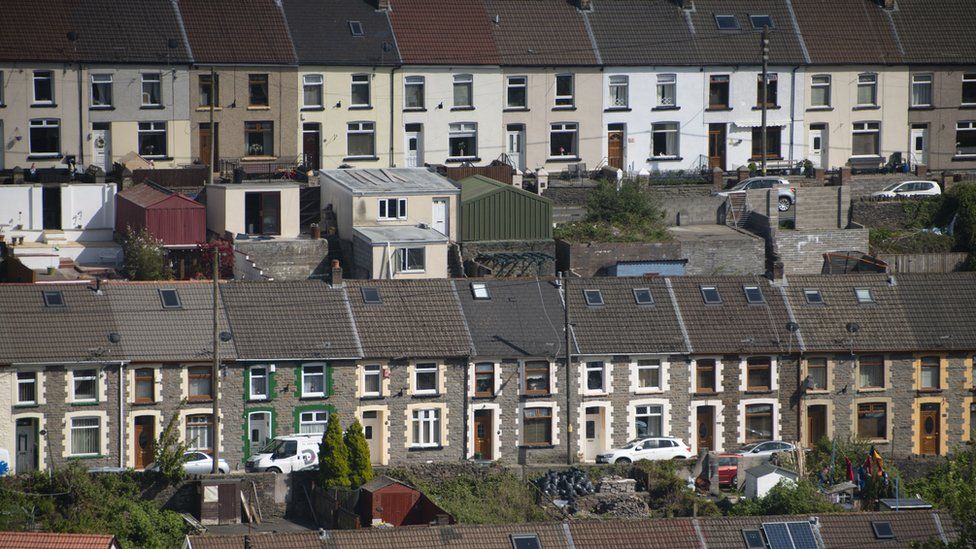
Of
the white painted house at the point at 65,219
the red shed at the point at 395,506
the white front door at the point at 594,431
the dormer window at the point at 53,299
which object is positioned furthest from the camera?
the white painted house at the point at 65,219

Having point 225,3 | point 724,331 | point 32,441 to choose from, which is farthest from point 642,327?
point 225,3

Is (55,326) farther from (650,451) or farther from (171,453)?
(650,451)

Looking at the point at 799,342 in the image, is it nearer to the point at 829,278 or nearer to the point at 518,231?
the point at 829,278

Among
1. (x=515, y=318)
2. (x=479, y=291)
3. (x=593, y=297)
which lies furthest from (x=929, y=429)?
(x=479, y=291)

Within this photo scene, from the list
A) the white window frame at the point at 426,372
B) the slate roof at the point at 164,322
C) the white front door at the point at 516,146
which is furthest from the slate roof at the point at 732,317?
the white front door at the point at 516,146

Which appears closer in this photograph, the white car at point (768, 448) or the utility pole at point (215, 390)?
the utility pole at point (215, 390)

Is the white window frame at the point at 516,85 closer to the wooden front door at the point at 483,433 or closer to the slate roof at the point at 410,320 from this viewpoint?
the slate roof at the point at 410,320
